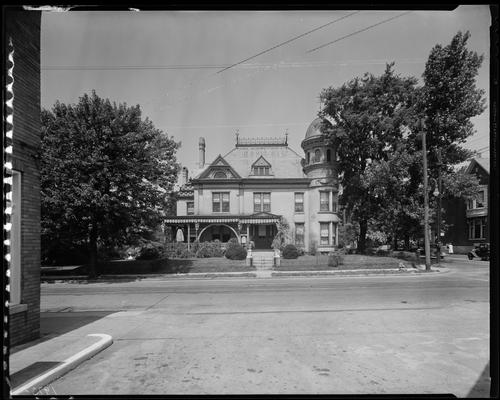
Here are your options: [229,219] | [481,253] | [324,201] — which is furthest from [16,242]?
[481,253]

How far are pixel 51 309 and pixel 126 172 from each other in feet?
25.0

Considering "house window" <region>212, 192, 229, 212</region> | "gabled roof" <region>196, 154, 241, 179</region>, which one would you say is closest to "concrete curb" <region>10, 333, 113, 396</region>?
"house window" <region>212, 192, 229, 212</region>

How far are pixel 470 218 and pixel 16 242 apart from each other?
151 feet

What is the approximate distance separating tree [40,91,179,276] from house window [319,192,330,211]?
1782cm

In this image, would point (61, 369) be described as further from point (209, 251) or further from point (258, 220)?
point (258, 220)

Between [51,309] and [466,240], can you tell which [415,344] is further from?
[466,240]

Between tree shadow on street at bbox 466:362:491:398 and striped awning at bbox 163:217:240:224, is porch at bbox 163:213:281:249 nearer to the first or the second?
striped awning at bbox 163:217:240:224

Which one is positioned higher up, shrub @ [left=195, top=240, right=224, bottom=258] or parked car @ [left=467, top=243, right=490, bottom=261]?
shrub @ [left=195, top=240, right=224, bottom=258]

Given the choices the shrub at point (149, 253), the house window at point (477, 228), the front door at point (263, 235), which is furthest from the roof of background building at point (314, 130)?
the house window at point (477, 228)

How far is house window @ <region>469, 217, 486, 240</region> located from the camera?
3656 centimetres

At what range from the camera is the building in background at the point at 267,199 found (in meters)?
30.5

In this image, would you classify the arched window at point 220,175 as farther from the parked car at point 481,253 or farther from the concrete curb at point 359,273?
the parked car at point 481,253

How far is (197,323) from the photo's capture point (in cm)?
777

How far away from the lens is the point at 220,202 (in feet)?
106
